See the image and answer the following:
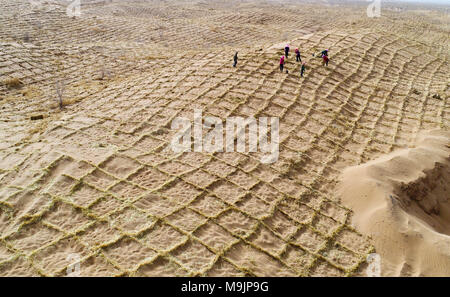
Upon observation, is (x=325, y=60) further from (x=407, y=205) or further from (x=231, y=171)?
(x=231, y=171)

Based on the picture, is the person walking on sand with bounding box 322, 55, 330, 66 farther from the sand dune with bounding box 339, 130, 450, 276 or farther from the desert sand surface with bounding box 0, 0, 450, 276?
the sand dune with bounding box 339, 130, 450, 276

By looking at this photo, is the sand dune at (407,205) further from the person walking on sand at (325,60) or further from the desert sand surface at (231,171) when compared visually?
the person walking on sand at (325,60)

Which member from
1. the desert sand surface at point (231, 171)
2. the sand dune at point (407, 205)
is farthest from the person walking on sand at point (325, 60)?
the sand dune at point (407, 205)

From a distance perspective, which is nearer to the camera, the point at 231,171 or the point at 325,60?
the point at 231,171

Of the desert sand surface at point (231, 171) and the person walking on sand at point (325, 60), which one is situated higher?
the person walking on sand at point (325, 60)

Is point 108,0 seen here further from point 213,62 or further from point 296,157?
point 296,157

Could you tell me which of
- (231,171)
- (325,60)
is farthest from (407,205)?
(325,60)
